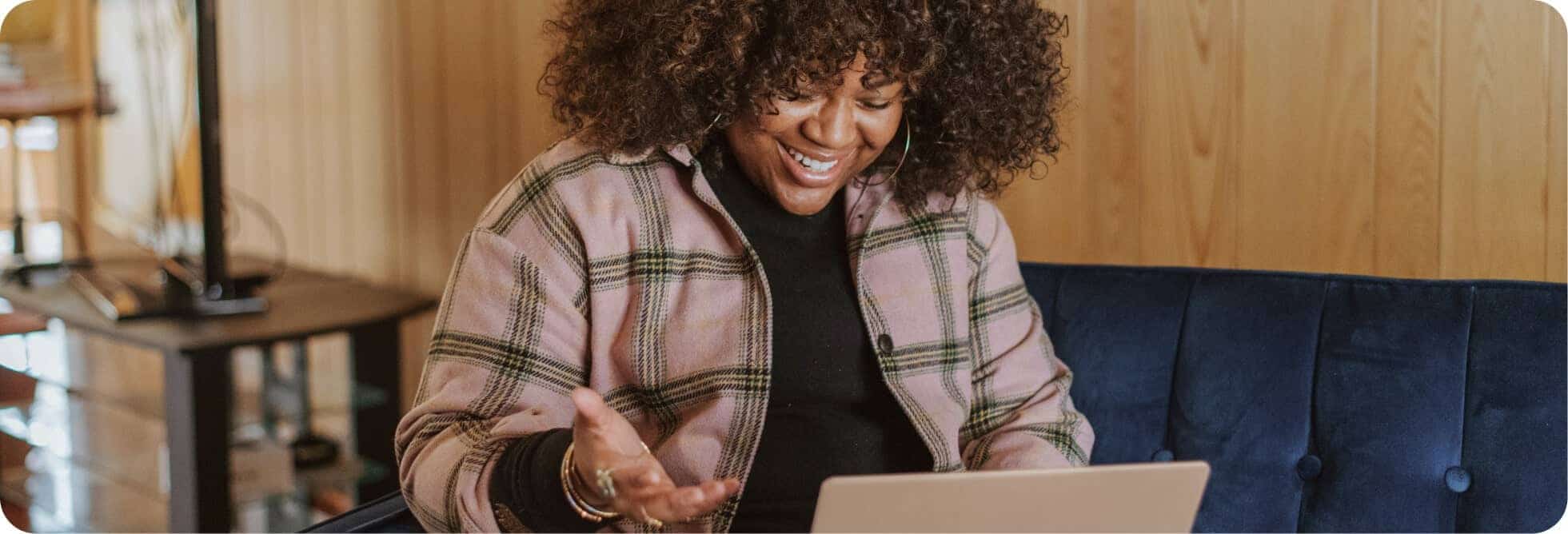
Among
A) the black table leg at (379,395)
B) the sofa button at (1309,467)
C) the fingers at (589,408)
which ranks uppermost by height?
the fingers at (589,408)

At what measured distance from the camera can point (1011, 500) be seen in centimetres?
84

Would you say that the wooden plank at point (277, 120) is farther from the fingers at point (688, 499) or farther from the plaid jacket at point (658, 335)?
the fingers at point (688, 499)

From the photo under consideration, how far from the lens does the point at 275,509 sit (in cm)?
250

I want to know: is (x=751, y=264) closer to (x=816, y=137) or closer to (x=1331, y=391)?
(x=816, y=137)

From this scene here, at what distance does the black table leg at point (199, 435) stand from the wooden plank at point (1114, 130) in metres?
1.41

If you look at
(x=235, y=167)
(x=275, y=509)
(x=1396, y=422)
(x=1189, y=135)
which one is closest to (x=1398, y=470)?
(x=1396, y=422)

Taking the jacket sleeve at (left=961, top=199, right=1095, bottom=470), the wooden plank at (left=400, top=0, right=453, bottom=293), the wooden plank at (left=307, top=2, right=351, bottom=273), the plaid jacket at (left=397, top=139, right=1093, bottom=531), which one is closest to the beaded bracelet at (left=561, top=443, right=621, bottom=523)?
the plaid jacket at (left=397, top=139, right=1093, bottom=531)

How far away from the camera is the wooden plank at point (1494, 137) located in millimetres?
1430

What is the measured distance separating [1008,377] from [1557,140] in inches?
25.2

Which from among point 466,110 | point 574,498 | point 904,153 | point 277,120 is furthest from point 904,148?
point 277,120

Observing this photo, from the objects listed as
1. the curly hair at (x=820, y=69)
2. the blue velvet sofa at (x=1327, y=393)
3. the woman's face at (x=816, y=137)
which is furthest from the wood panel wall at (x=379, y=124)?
the blue velvet sofa at (x=1327, y=393)

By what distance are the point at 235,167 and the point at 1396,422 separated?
9.31ft

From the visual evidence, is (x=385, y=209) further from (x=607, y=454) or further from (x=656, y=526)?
(x=607, y=454)

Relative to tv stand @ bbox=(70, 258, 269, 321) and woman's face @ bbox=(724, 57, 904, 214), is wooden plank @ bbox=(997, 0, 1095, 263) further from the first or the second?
tv stand @ bbox=(70, 258, 269, 321)
